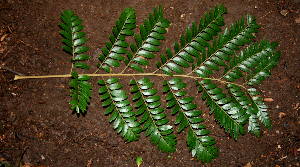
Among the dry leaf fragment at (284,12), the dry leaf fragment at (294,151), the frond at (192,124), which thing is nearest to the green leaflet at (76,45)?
the frond at (192,124)

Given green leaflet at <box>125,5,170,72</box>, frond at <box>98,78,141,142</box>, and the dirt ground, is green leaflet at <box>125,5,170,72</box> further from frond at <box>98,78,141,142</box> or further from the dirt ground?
frond at <box>98,78,141,142</box>

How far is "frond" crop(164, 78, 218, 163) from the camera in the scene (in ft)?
7.94

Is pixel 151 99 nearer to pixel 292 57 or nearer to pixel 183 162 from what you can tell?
pixel 183 162

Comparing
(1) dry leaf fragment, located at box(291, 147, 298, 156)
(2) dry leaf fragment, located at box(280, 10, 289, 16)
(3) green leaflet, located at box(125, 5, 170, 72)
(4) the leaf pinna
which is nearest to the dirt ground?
(4) the leaf pinna

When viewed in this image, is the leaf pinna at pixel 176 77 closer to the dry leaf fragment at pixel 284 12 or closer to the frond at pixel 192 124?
the frond at pixel 192 124

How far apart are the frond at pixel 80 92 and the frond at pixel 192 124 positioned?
34.2 inches

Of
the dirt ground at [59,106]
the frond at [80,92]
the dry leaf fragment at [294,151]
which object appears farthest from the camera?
the dry leaf fragment at [294,151]

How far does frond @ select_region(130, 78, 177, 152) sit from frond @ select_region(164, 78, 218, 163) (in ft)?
0.47

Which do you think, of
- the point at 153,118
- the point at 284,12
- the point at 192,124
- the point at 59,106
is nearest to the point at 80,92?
the point at 59,106

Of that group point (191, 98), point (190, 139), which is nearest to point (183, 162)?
point (190, 139)

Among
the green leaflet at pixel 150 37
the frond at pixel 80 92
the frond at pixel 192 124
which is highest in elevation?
the green leaflet at pixel 150 37

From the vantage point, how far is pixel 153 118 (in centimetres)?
240

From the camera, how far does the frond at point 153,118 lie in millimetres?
2383

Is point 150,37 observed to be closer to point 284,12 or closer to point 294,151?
point 284,12
